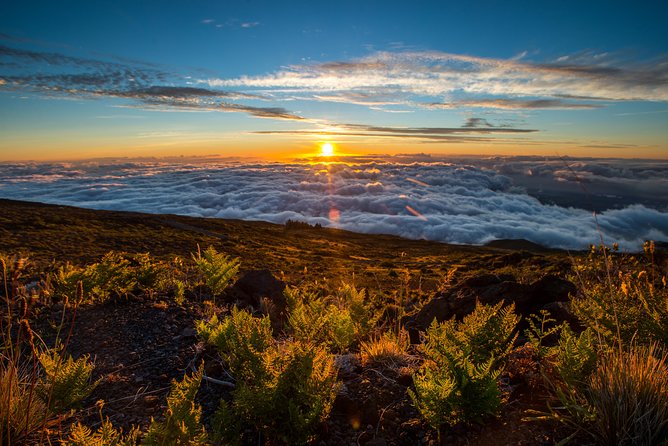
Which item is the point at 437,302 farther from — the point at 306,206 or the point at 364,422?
the point at 306,206

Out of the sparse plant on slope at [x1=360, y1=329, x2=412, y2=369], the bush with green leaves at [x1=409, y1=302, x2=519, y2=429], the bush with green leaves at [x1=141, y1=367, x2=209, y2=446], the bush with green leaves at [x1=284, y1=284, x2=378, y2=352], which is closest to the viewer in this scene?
the bush with green leaves at [x1=141, y1=367, x2=209, y2=446]

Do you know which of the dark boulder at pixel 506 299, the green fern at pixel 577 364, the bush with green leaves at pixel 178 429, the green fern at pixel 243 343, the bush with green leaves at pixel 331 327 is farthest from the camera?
the dark boulder at pixel 506 299

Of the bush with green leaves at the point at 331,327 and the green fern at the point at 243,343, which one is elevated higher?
the green fern at the point at 243,343

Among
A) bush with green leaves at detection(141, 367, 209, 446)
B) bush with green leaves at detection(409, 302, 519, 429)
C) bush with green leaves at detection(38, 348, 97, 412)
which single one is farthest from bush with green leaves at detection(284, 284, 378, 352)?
bush with green leaves at detection(38, 348, 97, 412)

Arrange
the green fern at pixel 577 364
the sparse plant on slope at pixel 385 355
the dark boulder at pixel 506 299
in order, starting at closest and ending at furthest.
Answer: the green fern at pixel 577 364 → the sparse plant on slope at pixel 385 355 → the dark boulder at pixel 506 299

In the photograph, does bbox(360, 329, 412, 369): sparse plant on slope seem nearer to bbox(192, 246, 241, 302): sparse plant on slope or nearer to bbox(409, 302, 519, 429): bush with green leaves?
bbox(409, 302, 519, 429): bush with green leaves

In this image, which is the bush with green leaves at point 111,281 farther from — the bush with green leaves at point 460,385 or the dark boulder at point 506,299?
the bush with green leaves at point 460,385

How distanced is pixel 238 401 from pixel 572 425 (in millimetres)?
1800

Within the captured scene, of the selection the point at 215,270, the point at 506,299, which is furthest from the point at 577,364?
the point at 215,270

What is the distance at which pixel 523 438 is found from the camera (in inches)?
81.5

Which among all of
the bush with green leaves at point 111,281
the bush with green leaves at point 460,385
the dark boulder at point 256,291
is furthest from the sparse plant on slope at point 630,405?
the bush with green leaves at point 111,281

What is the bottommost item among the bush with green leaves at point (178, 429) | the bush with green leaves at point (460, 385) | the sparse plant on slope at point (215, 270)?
the sparse plant on slope at point (215, 270)

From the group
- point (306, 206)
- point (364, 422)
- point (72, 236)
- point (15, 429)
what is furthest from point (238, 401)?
point (306, 206)

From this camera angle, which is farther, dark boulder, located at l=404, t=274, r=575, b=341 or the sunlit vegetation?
dark boulder, located at l=404, t=274, r=575, b=341
